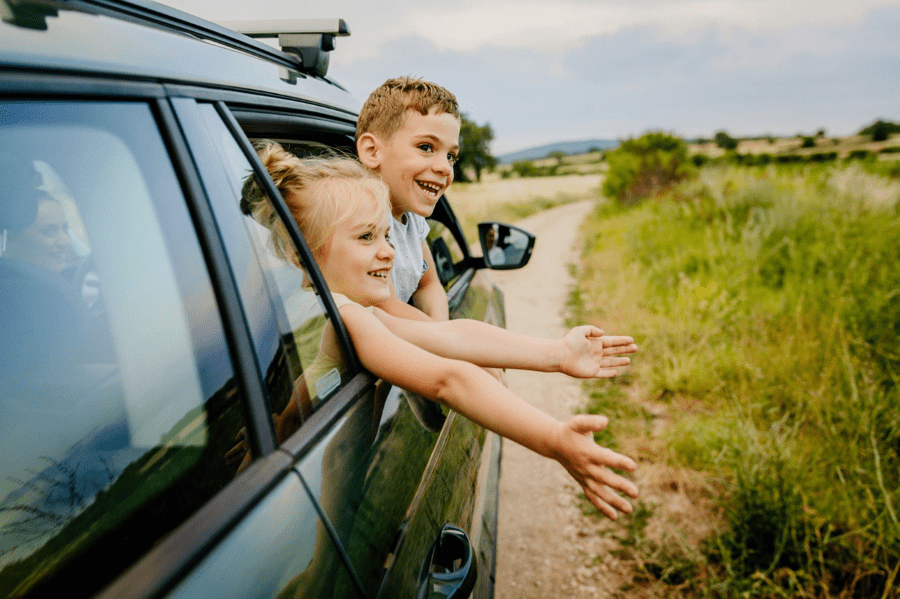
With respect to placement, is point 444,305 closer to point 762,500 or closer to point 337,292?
point 337,292

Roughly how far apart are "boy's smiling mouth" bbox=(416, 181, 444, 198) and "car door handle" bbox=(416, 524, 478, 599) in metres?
1.12

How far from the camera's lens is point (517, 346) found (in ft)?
5.08

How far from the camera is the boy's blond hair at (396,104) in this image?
1.75m

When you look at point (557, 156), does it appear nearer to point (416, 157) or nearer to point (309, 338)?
point (416, 157)

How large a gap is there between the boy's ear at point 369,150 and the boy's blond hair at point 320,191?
24 cm

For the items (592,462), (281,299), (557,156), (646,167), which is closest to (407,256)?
(281,299)

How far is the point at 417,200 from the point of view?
182 cm

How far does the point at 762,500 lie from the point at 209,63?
2710mm

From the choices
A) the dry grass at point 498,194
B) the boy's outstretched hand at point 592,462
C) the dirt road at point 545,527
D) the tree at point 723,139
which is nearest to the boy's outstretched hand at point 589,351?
the boy's outstretched hand at point 592,462

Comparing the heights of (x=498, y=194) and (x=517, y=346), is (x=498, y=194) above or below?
below

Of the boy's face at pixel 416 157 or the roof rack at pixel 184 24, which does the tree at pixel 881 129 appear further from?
the roof rack at pixel 184 24

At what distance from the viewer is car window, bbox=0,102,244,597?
65 centimetres

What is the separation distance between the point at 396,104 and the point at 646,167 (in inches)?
682

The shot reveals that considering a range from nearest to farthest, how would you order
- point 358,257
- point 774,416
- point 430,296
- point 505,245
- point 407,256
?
point 358,257
point 407,256
point 430,296
point 505,245
point 774,416
